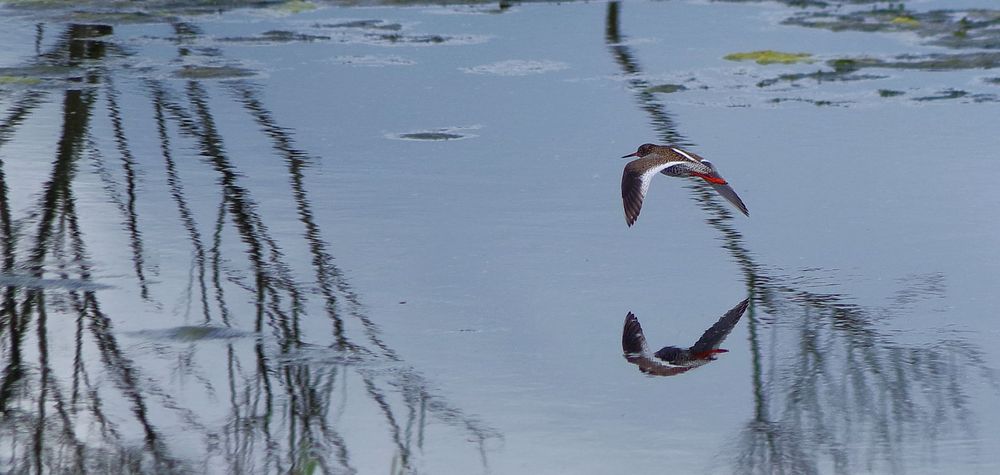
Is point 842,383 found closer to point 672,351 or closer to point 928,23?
point 672,351

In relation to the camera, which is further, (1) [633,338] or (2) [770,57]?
(2) [770,57]

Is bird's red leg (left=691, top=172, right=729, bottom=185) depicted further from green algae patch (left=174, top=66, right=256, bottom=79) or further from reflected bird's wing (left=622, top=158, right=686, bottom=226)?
green algae patch (left=174, top=66, right=256, bottom=79)

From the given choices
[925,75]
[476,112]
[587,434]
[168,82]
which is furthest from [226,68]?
[587,434]

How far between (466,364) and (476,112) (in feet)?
14.0

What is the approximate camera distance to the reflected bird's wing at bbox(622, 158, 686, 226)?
21.0ft

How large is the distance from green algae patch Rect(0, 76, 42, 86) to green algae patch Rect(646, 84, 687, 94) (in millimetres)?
3825

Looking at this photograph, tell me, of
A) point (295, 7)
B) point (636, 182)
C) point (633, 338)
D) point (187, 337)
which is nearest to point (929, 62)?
point (636, 182)

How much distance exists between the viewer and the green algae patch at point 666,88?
9940mm

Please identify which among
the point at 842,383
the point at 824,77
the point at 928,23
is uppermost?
the point at 928,23

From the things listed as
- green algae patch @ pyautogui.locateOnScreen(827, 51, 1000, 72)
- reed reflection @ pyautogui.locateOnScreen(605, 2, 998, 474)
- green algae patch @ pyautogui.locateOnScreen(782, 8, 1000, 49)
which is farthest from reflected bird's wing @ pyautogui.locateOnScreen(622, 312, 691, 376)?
green algae patch @ pyautogui.locateOnScreen(782, 8, 1000, 49)

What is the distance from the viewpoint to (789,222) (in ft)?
22.5

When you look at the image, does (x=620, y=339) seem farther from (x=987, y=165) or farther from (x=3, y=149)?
(x=3, y=149)

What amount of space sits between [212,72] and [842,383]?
6.43 meters

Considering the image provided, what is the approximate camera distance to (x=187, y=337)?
5.23 m
